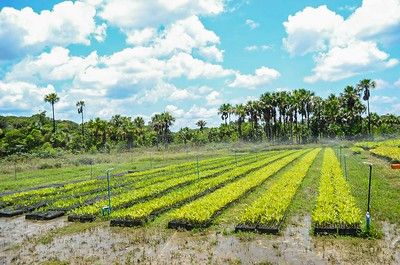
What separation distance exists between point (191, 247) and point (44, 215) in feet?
30.0

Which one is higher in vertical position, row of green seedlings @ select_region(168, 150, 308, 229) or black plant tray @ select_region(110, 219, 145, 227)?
row of green seedlings @ select_region(168, 150, 308, 229)

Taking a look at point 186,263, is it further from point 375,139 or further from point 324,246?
point 375,139

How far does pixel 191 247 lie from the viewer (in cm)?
1325

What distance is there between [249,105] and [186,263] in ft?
289

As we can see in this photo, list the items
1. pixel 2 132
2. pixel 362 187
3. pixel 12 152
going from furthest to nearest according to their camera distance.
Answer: pixel 2 132
pixel 12 152
pixel 362 187

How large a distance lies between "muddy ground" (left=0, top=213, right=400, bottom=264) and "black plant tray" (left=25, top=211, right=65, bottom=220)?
230 centimetres

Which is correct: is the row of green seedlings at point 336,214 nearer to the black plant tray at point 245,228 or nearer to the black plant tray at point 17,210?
the black plant tray at point 245,228

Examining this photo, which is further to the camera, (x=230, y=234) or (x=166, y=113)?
(x=166, y=113)

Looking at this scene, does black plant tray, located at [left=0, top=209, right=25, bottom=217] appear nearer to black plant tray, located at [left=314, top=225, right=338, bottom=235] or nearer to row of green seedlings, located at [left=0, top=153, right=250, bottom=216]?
row of green seedlings, located at [left=0, top=153, right=250, bottom=216]

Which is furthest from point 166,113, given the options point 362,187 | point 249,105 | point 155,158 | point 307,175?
point 362,187

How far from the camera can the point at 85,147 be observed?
81.0 meters

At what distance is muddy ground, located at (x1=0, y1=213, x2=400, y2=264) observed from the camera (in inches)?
466

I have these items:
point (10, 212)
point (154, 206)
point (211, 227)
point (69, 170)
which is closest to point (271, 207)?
point (211, 227)

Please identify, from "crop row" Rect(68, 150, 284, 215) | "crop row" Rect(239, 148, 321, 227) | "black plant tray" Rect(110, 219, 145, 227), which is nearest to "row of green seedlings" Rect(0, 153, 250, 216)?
"crop row" Rect(68, 150, 284, 215)
